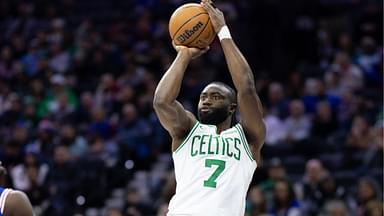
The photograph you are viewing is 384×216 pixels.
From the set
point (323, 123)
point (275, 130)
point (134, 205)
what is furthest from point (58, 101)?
point (323, 123)

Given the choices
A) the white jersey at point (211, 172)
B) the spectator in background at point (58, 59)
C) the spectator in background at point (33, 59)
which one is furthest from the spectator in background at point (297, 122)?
the white jersey at point (211, 172)

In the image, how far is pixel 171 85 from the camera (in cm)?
716

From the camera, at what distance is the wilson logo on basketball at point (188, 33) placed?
7367 millimetres

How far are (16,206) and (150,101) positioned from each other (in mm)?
9607

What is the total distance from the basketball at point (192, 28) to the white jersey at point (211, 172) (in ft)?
2.27

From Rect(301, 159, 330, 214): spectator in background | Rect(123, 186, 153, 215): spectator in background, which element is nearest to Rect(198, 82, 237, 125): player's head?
Rect(301, 159, 330, 214): spectator in background

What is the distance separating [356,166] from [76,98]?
20.7ft

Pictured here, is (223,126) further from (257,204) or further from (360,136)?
(360,136)

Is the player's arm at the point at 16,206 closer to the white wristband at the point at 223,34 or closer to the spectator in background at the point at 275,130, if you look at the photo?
the white wristband at the point at 223,34

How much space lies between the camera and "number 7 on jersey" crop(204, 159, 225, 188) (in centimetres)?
699

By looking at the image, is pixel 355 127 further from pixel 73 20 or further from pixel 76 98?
pixel 73 20

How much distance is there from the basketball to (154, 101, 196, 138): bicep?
60 centimetres

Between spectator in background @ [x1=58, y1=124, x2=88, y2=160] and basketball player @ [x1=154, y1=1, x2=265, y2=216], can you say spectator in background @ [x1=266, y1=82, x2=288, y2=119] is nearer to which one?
spectator in background @ [x1=58, y1=124, x2=88, y2=160]

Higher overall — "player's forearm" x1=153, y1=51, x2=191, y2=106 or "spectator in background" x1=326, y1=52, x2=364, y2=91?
"player's forearm" x1=153, y1=51, x2=191, y2=106
